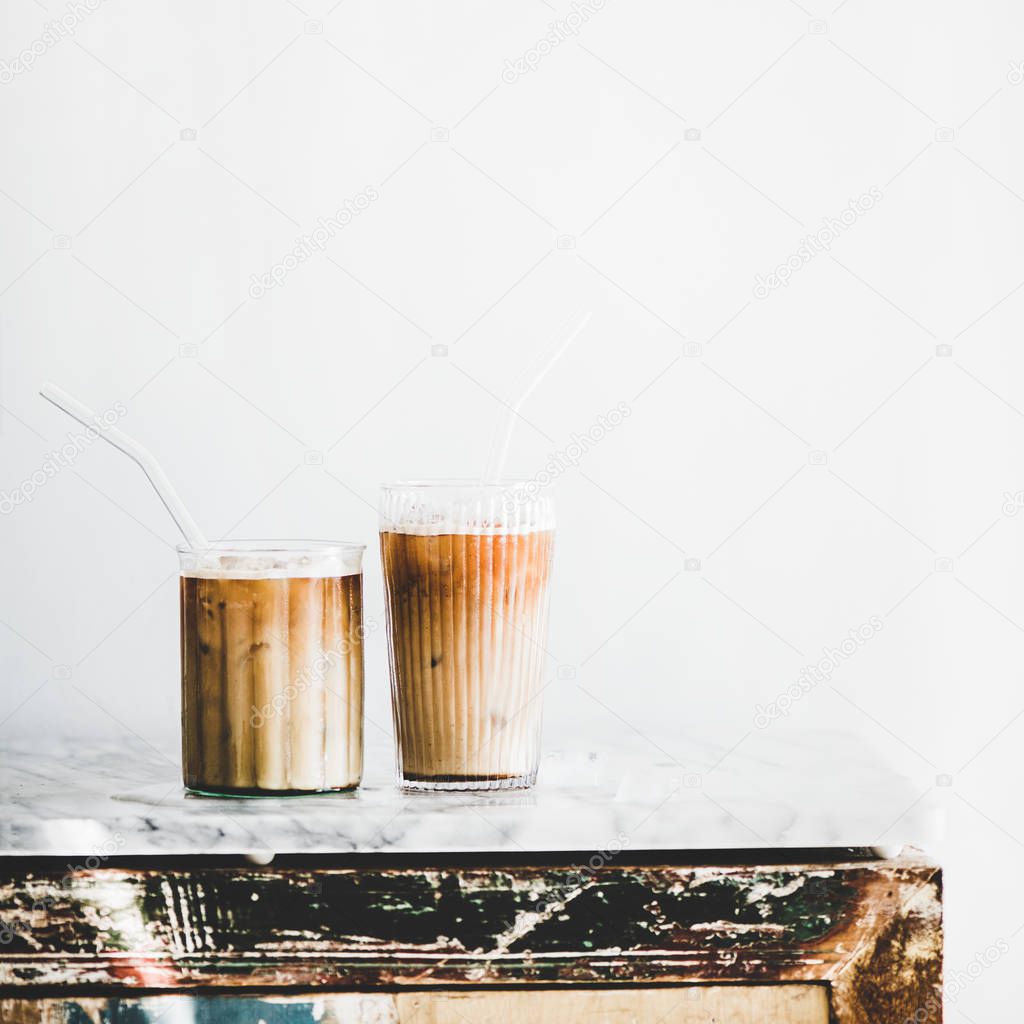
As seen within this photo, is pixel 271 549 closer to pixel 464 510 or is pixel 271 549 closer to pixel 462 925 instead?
pixel 464 510

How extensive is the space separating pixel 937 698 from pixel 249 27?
102cm

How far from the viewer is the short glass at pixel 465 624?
0.88 m

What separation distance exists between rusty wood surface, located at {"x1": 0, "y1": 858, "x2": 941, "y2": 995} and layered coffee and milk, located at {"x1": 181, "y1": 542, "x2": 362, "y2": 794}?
89 mm

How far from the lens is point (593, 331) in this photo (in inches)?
50.2

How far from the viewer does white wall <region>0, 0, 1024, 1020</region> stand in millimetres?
1255

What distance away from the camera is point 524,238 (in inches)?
49.9

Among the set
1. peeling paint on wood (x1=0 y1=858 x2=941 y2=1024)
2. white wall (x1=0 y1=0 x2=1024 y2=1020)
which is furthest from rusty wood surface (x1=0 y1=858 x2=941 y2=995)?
white wall (x1=0 y1=0 x2=1024 y2=1020)

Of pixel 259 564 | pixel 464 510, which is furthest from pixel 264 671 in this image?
pixel 464 510

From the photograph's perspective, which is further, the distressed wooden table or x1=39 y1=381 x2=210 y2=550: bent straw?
x1=39 y1=381 x2=210 y2=550: bent straw

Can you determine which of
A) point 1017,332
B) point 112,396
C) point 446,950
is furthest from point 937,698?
point 112,396

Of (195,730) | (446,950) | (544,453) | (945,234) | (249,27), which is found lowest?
(446,950)

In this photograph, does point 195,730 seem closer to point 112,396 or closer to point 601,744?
point 601,744

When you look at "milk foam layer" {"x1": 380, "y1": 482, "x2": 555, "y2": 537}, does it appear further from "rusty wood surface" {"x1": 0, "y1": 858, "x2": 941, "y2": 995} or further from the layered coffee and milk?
"rusty wood surface" {"x1": 0, "y1": 858, "x2": 941, "y2": 995}

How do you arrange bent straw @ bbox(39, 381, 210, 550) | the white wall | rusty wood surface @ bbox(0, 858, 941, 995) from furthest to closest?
the white wall → bent straw @ bbox(39, 381, 210, 550) → rusty wood surface @ bbox(0, 858, 941, 995)
